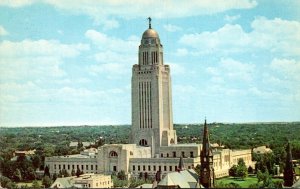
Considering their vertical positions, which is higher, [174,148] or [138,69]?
[138,69]

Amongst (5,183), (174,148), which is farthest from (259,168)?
(5,183)

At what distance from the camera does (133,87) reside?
250ft

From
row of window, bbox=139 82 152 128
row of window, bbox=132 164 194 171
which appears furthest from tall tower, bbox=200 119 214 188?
row of window, bbox=139 82 152 128

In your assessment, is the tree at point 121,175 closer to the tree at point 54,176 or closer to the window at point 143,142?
the tree at point 54,176

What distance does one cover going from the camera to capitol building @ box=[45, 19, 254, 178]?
70500 millimetres

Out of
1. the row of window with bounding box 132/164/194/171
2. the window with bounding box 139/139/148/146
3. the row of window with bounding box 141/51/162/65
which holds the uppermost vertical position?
the row of window with bounding box 141/51/162/65

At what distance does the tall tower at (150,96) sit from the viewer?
245 ft

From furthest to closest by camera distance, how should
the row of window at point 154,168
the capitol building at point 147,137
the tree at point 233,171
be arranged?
the capitol building at point 147,137
the tree at point 233,171
the row of window at point 154,168

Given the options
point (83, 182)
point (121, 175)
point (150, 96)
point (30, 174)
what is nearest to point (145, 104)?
point (150, 96)

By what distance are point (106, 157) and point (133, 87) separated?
1059 centimetres

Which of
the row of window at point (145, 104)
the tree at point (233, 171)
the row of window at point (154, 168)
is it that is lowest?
the tree at point (233, 171)

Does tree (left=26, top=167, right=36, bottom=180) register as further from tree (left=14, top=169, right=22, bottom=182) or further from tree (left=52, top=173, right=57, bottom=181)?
tree (left=52, top=173, right=57, bottom=181)

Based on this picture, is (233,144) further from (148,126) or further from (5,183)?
(5,183)

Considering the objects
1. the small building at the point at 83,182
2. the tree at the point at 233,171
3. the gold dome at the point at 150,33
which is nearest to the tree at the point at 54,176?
the small building at the point at 83,182
